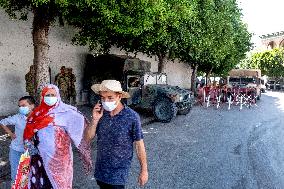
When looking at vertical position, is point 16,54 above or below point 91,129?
above

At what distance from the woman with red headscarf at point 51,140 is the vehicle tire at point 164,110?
401 inches

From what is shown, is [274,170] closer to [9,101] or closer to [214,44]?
[9,101]

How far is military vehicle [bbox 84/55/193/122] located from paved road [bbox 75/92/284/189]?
2.57ft

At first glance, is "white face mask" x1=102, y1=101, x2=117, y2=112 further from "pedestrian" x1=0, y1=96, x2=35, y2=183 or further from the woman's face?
"pedestrian" x1=0, y1=96, x2=35, y2=183

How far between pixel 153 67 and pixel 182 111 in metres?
14.9

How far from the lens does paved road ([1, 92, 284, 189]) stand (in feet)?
21.4

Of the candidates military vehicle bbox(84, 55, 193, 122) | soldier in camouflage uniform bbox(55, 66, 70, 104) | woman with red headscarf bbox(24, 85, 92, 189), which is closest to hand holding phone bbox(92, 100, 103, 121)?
woman with red headscarf bbox(24, 85, 92, 189)

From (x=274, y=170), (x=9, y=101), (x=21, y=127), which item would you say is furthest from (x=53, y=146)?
(x=9, y=101)

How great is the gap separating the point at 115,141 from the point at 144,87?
11.5m

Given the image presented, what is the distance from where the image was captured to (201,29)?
76.2 ft

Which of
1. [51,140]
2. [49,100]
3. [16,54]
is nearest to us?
[51,140]

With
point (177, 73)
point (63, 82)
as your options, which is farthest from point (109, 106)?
point (177, 73)

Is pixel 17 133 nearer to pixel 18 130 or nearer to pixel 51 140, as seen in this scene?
pixel 18 130

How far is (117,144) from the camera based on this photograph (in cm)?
367
